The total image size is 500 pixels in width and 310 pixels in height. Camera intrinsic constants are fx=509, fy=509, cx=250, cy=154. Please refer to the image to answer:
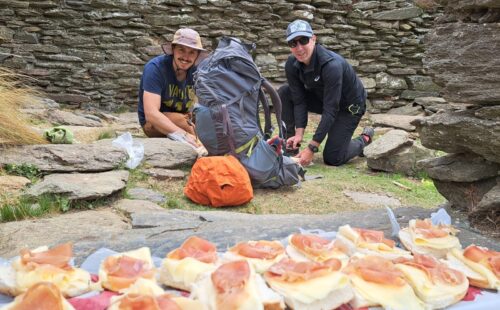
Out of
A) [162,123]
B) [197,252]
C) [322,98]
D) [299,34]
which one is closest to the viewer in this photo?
[197,252]

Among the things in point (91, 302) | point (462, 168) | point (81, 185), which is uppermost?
point (462, 168)

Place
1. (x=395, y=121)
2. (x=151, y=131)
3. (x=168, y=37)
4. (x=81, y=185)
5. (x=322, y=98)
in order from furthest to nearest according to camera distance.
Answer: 1. (x=168, y=37)
2. (x=395, y=121)
3. (x=322, y=98)
4. (x=151, y=131)
5. (x=81, y=185)

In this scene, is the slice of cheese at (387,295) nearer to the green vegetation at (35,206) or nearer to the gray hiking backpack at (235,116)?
the green vegetation at (35,206)

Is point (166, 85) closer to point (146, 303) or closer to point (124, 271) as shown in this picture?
point (124, 271)

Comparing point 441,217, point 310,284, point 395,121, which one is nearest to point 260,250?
point 310,284

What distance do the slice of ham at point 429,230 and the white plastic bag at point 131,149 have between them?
255cm

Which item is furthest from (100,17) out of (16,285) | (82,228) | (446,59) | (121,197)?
(16,285)

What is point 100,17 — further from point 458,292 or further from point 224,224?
point 458,292

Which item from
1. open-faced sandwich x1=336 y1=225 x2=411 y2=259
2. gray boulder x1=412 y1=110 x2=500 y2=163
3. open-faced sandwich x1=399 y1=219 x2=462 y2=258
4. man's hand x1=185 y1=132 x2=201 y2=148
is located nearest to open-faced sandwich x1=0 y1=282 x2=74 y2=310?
open-faced sandwich x1=336 y1=225 x2=411 y2=259

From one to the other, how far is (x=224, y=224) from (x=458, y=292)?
4.19ft

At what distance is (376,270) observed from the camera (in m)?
1.44

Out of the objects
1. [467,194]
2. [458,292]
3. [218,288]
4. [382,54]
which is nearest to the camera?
[218,288]

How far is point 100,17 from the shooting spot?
7.19 m

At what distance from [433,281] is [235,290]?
597mm
